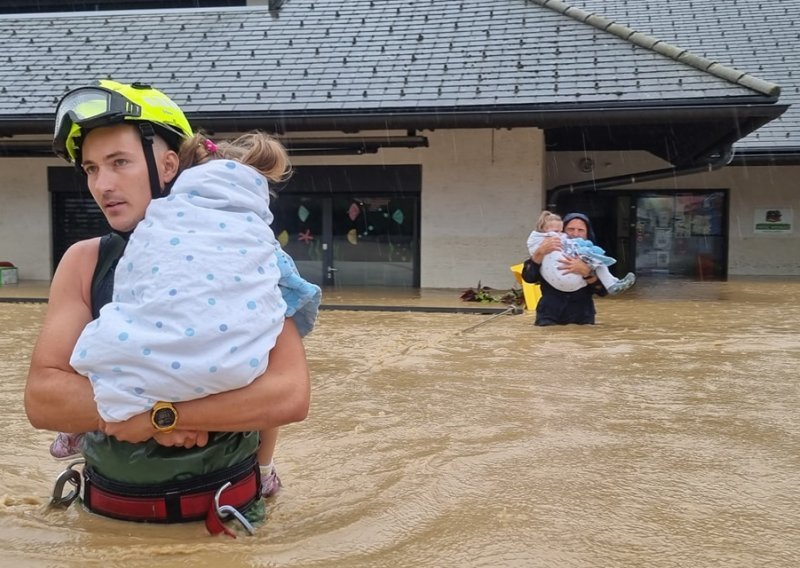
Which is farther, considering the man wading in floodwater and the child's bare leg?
the child's bare leg

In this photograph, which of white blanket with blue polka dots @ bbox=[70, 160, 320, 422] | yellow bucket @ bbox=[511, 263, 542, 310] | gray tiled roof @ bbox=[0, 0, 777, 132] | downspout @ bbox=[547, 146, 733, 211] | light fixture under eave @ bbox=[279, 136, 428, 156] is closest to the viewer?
white blanket with blue polka dots @ bbox=[70, 160, 320, 422]

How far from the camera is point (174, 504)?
211 cm

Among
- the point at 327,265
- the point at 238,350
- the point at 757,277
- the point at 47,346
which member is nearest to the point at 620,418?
the point at 238,350

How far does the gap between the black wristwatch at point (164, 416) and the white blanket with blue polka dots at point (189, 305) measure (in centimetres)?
2

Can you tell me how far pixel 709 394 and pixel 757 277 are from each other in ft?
39.6

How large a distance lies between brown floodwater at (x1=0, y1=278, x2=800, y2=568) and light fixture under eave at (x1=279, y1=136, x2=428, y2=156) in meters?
7.54

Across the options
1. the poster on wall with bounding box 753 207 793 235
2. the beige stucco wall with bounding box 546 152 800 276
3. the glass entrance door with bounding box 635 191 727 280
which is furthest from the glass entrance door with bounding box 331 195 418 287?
the poster on wall with bounding box 753 207 793 235

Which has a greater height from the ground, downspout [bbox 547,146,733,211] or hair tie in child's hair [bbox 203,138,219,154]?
downspout [bbox 547,146,733,211]

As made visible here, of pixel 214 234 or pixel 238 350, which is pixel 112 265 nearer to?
pixel 214 234

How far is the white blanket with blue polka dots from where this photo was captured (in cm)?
177

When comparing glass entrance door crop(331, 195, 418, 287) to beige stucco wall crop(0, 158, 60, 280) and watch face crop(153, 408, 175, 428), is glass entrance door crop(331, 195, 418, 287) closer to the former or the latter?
beige stucco wall crop(0, 158, 60, 280)

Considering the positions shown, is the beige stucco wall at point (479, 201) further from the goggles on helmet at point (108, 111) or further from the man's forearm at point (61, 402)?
the man's forearm at point (61, 402)

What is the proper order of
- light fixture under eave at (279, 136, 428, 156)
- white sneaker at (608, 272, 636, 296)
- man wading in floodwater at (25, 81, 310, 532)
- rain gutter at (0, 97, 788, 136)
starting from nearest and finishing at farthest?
man wading in floodwater at (25, 81, 310, 532)
white sneaker at (608, 272, 636, 296)
rain gutter at (0, 97, 788, 136)
light fixture under eave at (279, 136, 428, 156)

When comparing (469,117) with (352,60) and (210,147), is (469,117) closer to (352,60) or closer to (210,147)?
(352,60)
